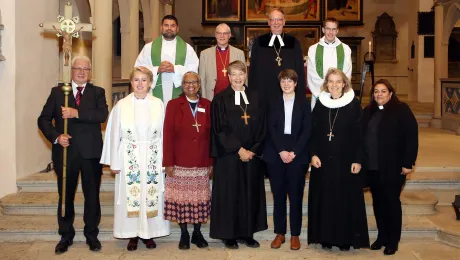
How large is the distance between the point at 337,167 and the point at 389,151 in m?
0.52

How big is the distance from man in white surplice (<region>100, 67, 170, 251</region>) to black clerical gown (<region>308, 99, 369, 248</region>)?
151 cm

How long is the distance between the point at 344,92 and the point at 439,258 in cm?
183

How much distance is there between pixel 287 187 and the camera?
18.7 ft

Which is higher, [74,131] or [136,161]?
[74,131]

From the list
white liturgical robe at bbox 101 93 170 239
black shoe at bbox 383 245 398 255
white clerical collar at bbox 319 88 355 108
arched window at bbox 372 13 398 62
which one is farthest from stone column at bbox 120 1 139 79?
arched window at bbox 372 13 398 62

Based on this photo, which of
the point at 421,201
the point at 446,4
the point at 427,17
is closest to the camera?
the point at 421,201

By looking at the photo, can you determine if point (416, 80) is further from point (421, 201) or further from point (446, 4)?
point (421, 201)

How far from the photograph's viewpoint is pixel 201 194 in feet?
18.5

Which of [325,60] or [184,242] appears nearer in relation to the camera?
[184,242]

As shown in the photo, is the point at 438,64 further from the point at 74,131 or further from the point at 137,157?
the point at 74,131

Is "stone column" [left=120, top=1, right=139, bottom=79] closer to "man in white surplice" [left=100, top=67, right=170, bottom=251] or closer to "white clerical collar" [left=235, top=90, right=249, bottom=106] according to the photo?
"man in white surplice" [left=100, top=67, right=170, bottom=251]

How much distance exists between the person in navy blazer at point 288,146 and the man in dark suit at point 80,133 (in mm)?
1614

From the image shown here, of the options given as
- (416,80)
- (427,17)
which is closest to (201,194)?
(427,17)

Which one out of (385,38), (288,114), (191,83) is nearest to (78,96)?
(191,83)
